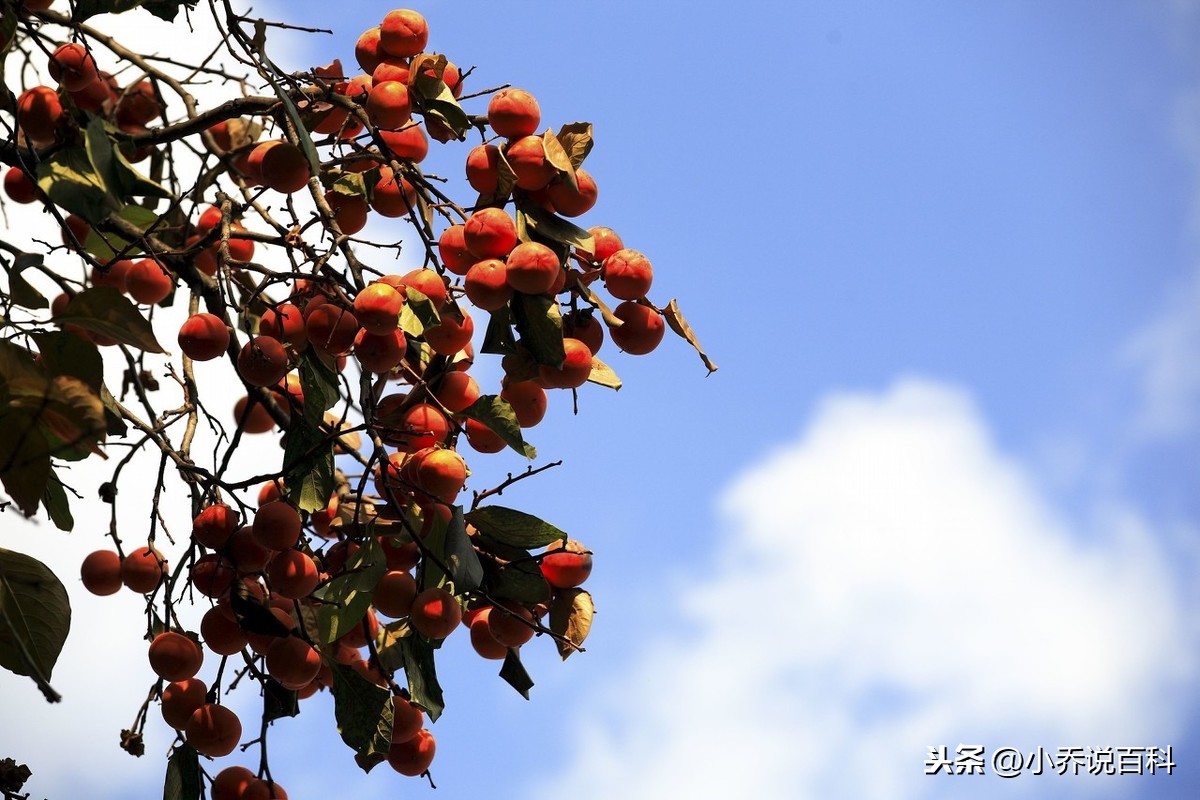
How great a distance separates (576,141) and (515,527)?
2.06ft

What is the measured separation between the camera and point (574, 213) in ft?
6.57

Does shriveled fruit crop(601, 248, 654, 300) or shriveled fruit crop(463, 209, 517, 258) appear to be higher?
shriveled fruit crop(601, 248, 654, 300)

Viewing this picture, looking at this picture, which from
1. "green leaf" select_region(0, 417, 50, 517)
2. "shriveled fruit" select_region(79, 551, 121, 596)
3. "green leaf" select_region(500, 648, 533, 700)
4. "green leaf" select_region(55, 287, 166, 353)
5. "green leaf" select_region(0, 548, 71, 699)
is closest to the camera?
"green leaf" select_region(0, 417, 50, 517)

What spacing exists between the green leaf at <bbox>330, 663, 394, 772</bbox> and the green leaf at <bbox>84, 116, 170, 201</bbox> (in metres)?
0.84

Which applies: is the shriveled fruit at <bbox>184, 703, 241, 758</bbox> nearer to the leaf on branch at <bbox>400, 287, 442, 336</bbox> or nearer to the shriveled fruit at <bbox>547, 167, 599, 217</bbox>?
the leaf on branch at <bbox>400, 287, 442, 336</bbox>

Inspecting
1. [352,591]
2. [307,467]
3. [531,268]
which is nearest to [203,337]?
[307,467]

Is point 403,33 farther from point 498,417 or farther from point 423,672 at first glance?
point 423,672

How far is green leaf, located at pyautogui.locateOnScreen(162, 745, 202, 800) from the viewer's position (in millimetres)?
2125

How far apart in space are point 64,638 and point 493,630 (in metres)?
0.66

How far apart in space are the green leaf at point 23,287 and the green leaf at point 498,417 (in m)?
0.69

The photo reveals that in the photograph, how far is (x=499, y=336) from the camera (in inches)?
77.9

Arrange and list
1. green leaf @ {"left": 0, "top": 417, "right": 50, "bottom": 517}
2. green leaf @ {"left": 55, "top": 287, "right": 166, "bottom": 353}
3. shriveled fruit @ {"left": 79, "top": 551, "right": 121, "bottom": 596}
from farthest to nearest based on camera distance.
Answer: shriveled fruit @ {"left": 79, "top": 551, "right": 121, "bottom": 596}
green leaf @ {"left": 55, "top": 287, "right": 166, "bottom": 353}
green leaf @ {"left": 0, "top": 417, "right": 50, "bottom": 517}

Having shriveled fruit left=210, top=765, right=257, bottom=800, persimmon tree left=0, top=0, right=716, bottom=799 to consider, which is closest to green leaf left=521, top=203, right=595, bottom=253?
persimmon tree left=0, top=0, right=716, bottom=799

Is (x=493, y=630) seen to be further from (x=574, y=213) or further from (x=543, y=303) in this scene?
(x=574, y=213)
